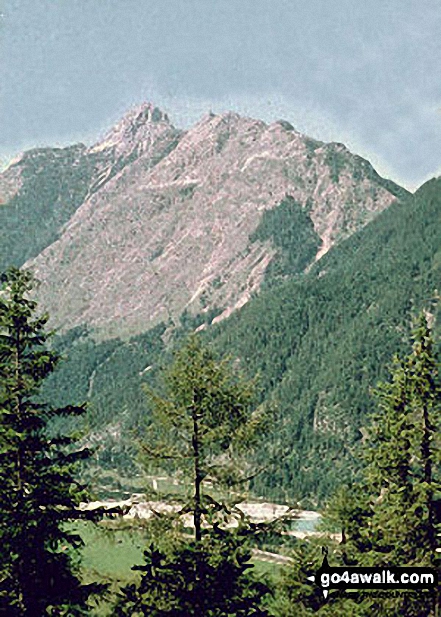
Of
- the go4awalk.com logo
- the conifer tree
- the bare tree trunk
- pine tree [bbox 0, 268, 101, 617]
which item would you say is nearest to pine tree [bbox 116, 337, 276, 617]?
the bare tree trunk

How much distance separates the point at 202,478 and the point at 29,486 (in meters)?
5.79

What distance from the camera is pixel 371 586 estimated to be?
28281mm

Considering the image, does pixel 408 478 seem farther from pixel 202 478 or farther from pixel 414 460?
pixel 202 478

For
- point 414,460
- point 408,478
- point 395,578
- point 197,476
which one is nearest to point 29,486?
point 197,476

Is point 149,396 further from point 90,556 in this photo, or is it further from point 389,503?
point 90,556

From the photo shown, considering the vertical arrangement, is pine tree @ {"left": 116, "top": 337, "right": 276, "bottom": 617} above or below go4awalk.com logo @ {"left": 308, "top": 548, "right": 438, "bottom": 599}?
above

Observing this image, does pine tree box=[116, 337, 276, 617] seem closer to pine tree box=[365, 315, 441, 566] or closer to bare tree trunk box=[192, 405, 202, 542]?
bare tree trunk box=[192, 405, 202, 542]

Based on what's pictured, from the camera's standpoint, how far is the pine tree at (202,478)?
2367 centimetres

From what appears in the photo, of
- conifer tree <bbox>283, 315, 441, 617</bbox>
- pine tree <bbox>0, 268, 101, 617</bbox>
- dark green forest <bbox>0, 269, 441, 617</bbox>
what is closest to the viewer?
pine tree <bbox>0, 268, 101, 617</bbox>

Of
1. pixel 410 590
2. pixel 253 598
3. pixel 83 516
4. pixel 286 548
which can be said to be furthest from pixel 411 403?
pixel 286 548

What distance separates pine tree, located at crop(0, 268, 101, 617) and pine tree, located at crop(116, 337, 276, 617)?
8.04 feet

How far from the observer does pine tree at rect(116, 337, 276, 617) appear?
23672mm

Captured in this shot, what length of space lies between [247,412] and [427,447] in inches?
297

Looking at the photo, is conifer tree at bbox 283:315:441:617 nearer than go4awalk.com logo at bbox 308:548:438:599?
No
